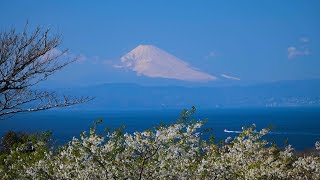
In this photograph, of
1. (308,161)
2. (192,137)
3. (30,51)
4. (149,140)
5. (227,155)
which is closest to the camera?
(149,140)

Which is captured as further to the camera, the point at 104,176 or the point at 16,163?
the point at 16,163

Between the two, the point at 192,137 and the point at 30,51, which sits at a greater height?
the point at 30,51

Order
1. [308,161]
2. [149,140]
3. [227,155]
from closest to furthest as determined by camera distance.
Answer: [149,140]
[227,155]
[308,161]

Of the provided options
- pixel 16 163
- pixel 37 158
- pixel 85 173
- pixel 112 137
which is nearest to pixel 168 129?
pixel 112 137

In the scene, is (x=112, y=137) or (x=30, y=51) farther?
(x=30, y=51)

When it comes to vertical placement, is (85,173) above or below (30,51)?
below

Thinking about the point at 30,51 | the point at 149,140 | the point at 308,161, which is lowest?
the point at 308,161

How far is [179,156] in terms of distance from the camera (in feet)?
29.1

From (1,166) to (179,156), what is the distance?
3.49 m

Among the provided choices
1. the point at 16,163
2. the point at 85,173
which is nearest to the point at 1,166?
the point at 16,163

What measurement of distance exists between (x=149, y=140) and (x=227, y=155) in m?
2.31

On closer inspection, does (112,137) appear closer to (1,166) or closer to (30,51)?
(1,166)

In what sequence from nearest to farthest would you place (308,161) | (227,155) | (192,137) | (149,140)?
(149,140) < (192,137) < (227,155) < (308,161)

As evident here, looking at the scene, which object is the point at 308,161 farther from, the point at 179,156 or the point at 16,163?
the point at 16,163
